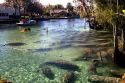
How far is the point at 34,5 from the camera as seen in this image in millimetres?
146250

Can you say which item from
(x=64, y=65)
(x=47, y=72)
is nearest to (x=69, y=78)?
(x=47, y=72)

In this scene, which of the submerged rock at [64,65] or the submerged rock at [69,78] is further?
the submerged rock at [64,65]

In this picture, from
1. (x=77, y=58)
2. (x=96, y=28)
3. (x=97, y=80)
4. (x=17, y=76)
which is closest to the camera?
(x=97, y=80)

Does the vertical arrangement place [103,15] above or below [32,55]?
above

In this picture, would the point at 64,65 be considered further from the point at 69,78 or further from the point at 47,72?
the point at 69,78

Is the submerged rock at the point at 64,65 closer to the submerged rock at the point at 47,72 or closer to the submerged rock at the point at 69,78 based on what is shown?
the submerged rock at the point at 47,72

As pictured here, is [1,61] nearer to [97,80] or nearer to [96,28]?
[97,80]

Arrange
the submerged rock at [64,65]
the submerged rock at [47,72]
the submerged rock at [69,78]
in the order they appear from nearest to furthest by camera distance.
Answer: the submerged rock at [69,78] < the submerged rock at [47,72] < the submerged rock at [64,65]

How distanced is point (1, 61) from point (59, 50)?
1008 centimetres

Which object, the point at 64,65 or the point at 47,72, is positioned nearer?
the point at 47,72

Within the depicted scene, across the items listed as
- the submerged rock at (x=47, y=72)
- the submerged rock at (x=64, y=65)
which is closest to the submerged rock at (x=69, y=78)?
the submerged rock at (x=47, y=72)

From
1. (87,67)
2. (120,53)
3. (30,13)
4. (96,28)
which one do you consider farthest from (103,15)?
(30,13)

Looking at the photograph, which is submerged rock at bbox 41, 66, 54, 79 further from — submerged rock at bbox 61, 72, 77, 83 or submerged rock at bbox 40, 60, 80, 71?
submerged rock at bbox 40, 60, 80, 71

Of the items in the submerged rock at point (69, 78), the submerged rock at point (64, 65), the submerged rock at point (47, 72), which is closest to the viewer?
the submerged rock at point (69, 78)
